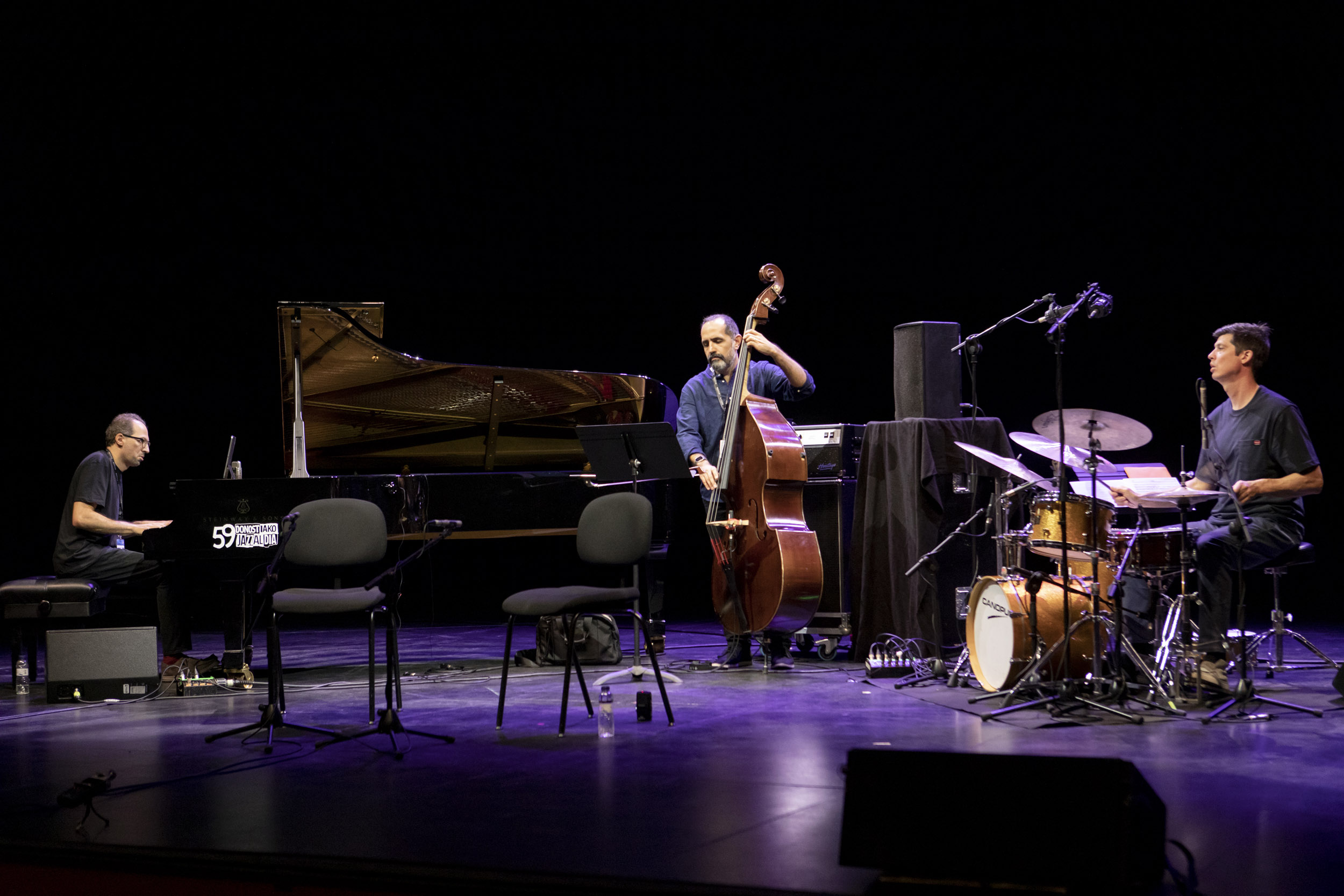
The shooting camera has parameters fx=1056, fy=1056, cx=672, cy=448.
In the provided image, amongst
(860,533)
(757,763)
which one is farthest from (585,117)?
(757,763)

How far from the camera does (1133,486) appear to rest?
13.7ft

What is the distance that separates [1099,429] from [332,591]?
10.2 ft

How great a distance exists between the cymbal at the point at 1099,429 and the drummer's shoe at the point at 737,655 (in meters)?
2.10

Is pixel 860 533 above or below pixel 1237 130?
below

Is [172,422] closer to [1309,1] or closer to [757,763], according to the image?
[757,763]

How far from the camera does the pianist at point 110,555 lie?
17.8 ft

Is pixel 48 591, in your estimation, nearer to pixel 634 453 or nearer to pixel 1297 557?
pixel 634 453

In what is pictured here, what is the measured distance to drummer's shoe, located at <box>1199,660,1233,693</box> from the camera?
4484 millimetres

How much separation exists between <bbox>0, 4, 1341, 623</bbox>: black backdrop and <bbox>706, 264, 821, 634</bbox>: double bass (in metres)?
3.01

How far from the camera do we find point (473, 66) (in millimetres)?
8047

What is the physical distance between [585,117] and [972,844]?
7136 mm

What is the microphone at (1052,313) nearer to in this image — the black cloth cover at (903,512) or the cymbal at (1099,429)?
the cymbal at (1099,429)

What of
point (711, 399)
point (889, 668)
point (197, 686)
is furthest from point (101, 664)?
point (889, 668)

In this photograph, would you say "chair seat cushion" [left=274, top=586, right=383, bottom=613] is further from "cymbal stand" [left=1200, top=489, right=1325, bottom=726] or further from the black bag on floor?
"cymbal stand" [left=1200, top=489, right=1325, bottom=726]
